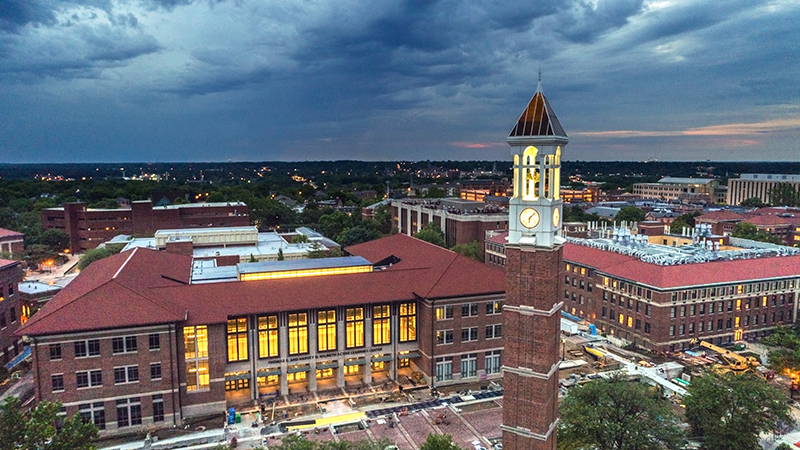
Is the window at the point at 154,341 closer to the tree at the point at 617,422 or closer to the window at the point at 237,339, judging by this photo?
the window at the point at 237,339

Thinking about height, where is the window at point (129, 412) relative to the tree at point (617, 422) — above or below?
below

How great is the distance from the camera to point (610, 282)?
9156cm

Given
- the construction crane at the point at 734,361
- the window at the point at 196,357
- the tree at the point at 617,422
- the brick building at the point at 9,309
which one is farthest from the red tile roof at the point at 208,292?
the construction crane at the point at 734,361

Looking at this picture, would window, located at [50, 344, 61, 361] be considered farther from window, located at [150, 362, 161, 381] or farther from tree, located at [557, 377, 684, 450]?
tree, located at [557, 377, 684, 450]

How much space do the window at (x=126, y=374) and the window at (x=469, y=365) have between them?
39.4 meters

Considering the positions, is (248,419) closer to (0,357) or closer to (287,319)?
(287,319)

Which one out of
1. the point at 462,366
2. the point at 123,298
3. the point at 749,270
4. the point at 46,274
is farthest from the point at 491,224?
the point at 46,274

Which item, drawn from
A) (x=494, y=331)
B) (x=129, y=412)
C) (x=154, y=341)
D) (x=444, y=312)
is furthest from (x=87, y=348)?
(x=494, y=331)

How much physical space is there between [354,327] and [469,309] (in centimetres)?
1534

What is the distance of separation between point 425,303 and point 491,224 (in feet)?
270

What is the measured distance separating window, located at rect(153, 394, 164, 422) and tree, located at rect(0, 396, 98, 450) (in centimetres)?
2214

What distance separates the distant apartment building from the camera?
5787 inches

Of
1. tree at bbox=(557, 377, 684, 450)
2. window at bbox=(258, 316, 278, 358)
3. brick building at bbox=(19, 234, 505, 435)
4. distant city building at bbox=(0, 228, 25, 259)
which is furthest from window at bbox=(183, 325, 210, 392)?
distant city building at bbox=(0, 228, 25, 259)

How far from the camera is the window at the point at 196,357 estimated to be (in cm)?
6112
